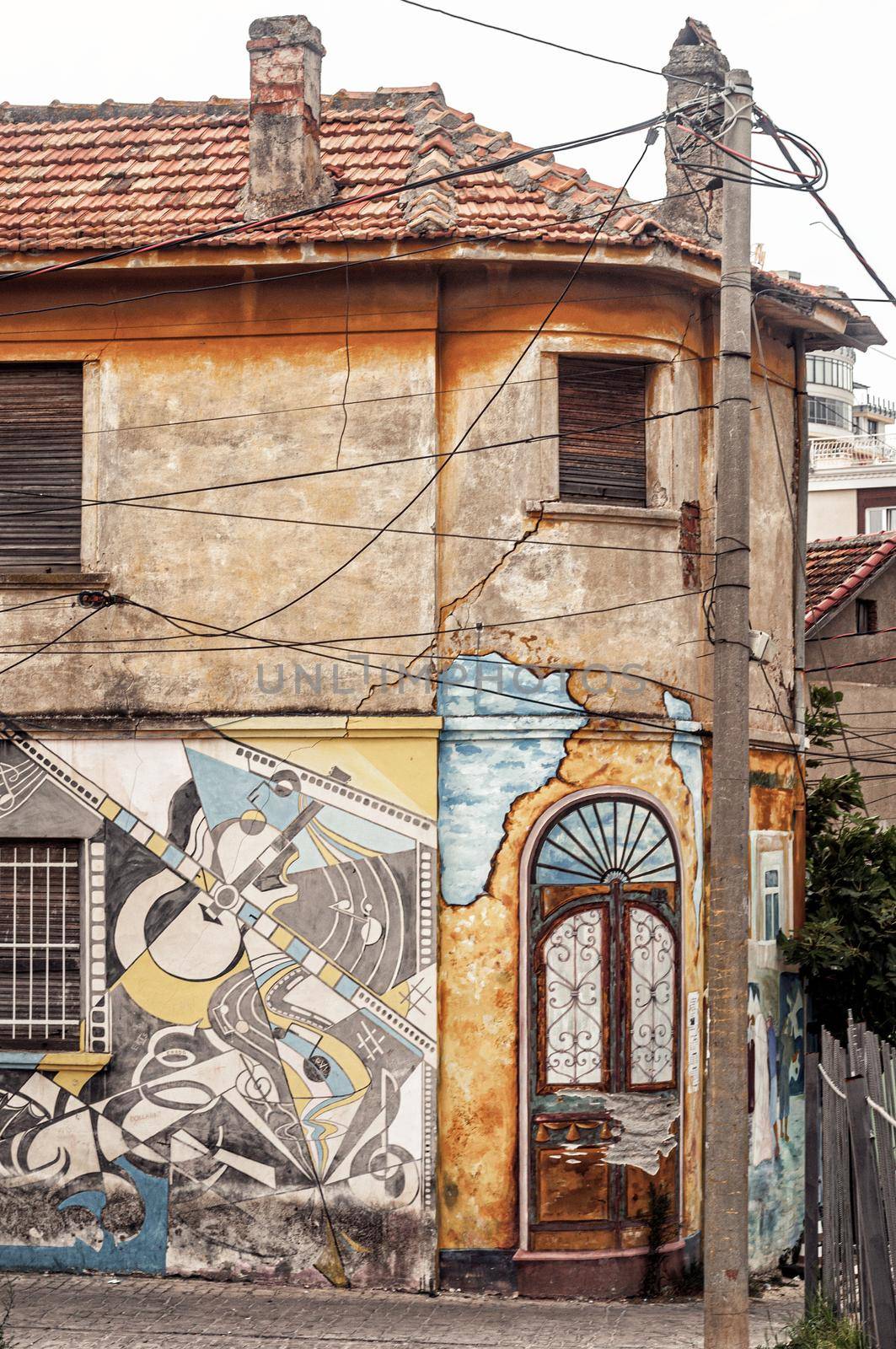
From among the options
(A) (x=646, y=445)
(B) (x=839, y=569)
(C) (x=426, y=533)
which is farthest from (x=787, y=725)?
(B) (x=839, y=569)

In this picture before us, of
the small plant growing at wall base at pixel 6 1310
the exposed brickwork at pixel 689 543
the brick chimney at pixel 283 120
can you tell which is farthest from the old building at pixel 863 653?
the small plant growing at wall base at pixel 6 1310

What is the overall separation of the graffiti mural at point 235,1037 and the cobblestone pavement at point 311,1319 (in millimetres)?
272

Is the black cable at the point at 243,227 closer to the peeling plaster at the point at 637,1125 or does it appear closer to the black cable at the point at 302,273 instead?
the black cable at the point at 302,273

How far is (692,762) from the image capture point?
43.0ft

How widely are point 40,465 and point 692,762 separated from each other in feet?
17.5

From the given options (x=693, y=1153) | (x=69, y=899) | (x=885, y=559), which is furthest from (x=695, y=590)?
(x=885, y=559)

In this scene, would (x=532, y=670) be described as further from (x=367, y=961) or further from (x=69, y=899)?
(x=69, y=899)

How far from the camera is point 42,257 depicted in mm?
12969

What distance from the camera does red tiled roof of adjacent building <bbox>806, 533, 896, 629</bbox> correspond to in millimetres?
21234

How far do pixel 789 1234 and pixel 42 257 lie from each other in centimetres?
941

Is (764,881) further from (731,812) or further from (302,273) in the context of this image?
(302,273)

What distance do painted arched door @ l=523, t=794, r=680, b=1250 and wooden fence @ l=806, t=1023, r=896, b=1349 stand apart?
145 cm

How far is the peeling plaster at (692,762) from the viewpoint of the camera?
12984mm

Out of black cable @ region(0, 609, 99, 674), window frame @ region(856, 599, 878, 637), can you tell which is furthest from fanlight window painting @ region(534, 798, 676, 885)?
window frame @ region(856, 599, 878, 637)
